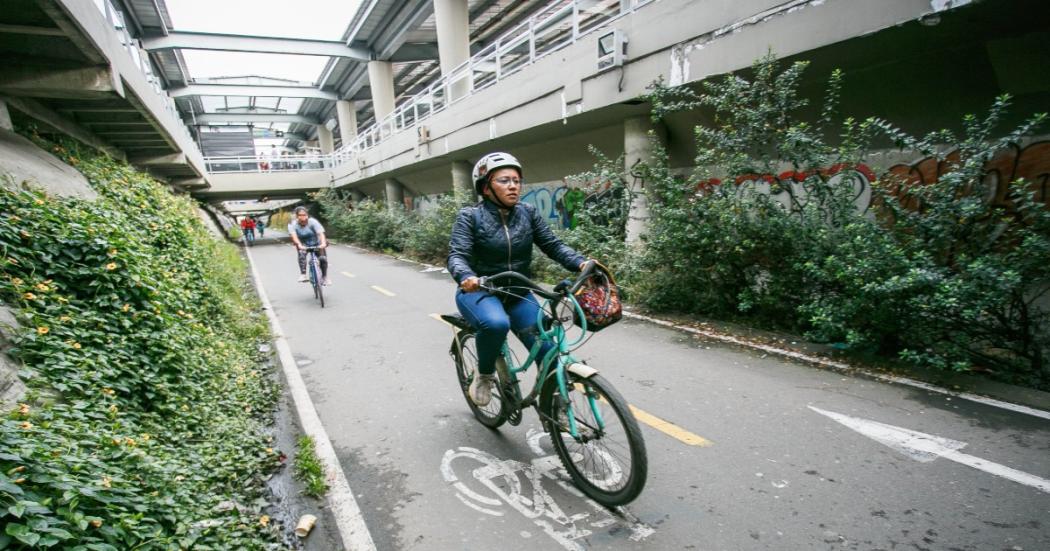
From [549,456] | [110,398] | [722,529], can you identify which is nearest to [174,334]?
[110,398]

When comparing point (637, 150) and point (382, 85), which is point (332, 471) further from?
point (382, 85)

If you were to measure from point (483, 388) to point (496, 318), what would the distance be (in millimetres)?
831

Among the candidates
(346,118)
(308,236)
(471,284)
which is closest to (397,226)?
(308,236)

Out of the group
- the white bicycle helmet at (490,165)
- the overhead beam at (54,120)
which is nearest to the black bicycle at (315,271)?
the overhead beam at (54,120)

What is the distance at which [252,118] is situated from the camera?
44656mm

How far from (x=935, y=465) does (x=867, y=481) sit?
0.60m

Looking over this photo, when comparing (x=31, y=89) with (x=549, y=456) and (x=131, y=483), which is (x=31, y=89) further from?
(x=549, y=456)

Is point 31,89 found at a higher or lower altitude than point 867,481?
higher

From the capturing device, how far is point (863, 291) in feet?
17.0

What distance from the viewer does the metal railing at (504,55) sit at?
11.1 m

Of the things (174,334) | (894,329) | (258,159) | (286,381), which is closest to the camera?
(174,334)

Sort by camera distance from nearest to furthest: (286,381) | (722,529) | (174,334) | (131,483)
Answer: (131,483) < (722,529) < (174,334) < (286,381)

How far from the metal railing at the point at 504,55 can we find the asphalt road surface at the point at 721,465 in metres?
7.45

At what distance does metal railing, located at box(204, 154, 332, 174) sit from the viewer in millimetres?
33312
